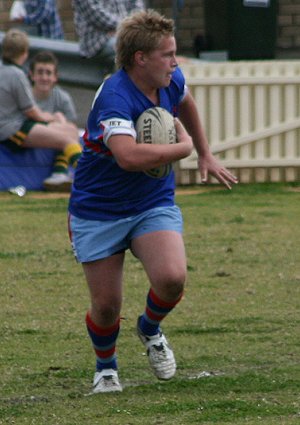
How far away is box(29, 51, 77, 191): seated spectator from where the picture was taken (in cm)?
1419

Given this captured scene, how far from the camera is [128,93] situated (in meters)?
6.39

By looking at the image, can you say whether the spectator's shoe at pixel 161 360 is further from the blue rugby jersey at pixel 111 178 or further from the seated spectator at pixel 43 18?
the seated spectator at pixel 43 18

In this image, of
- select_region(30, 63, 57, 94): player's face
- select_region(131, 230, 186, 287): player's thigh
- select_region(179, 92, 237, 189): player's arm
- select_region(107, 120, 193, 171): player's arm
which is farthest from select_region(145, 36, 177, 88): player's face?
select_region(30, 63, 57, 94): player's face

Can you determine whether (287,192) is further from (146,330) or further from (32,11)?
(146,330)

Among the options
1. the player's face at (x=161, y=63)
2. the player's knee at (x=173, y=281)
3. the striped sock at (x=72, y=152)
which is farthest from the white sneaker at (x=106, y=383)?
the striped sock at (x=72, y=152)

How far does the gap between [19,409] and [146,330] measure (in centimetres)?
83

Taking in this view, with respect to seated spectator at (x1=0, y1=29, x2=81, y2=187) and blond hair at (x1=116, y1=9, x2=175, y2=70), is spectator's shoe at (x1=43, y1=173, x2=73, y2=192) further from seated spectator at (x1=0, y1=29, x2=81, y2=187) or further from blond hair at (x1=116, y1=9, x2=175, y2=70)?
blond hair at (x1=116, y1=9, x2=175, y2=70)

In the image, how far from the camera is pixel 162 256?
645 cm

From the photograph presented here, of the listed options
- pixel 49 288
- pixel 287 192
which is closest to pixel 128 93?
pixel 49 288

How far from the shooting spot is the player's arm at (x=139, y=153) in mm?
6227

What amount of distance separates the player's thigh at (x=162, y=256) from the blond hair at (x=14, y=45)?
7482 millimetres

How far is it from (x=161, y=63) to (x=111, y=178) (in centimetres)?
58

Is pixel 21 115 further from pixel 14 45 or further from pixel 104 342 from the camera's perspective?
pixel 104 342

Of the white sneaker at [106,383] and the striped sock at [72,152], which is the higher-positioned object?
the white sneaker at [106,383]
